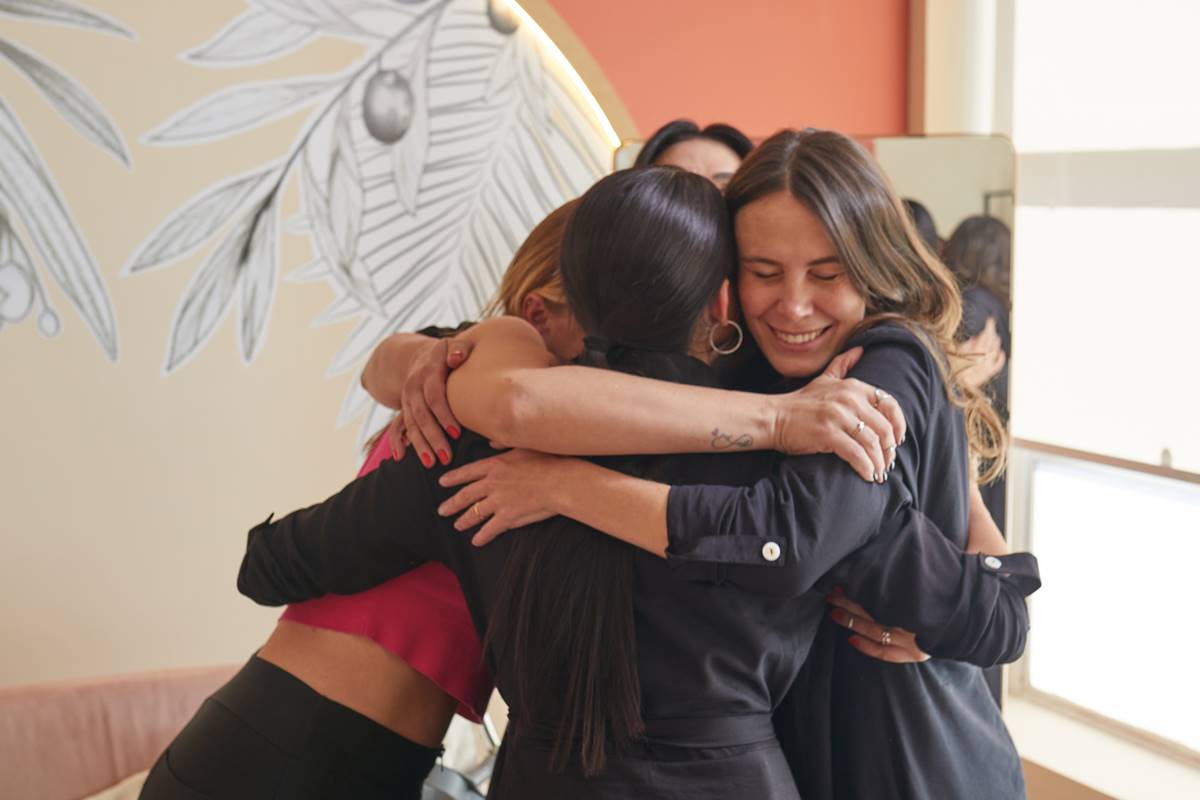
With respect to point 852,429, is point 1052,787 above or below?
below

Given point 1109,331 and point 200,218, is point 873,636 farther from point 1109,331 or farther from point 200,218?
point 1109,331

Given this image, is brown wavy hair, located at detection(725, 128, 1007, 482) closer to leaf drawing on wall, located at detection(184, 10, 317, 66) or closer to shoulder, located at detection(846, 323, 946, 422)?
shoulder, located at detection(846, 323, 946, 422)

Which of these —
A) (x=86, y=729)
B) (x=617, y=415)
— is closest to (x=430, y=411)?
(x=617, y=415)

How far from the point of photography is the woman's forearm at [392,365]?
1894 millimetres

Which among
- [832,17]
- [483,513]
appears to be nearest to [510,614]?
[483,513]

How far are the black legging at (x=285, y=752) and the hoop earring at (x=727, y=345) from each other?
69cm

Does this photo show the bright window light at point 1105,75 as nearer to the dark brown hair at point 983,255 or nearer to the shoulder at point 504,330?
the dark brown hair at point 983,255

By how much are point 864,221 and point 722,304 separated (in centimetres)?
22

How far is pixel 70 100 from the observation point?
2564 mm

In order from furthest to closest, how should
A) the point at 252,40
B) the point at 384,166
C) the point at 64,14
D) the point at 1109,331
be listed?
the point at 1109,331 → the point at 384,166 → the point at 252,40 → the point at 64,14

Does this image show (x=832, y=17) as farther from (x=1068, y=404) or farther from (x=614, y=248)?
(x=614, y=248)

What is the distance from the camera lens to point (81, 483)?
267 cm

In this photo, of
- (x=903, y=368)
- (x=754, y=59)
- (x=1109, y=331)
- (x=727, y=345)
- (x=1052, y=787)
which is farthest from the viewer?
(x=754, y=59)

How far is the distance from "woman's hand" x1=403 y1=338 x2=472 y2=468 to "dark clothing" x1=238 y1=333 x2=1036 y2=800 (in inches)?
1.0
